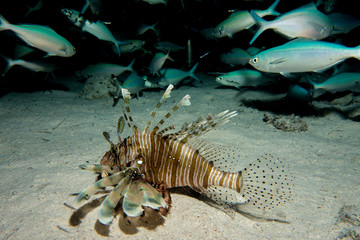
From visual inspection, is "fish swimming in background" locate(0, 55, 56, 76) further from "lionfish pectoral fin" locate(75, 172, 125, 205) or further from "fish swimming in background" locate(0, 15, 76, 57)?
"lionfish pectoral fin" locate(75, 172, 125, 205)

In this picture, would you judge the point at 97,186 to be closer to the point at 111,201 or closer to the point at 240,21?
the point at 111,201

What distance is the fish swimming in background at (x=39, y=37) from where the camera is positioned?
12.8ft

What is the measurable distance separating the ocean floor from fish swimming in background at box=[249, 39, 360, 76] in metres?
1.31

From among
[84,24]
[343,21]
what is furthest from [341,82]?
[84,24]

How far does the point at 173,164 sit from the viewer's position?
200 centimetres

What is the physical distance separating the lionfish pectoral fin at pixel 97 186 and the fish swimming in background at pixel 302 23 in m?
3.85

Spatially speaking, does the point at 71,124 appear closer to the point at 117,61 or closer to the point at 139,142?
the point at 139,142

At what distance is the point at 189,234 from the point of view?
6.23 feet

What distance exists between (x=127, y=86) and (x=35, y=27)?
2.28m

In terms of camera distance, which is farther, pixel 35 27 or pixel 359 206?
pixel 35 27

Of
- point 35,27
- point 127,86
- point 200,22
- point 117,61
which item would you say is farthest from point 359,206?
point 200,22

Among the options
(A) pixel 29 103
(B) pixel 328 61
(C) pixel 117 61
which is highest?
(B) pixel 328 61

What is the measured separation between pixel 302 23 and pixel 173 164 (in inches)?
146

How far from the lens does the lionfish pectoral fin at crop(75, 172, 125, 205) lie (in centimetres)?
151
